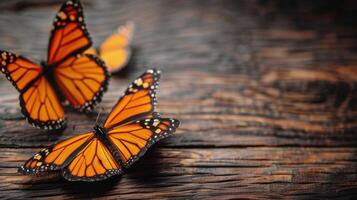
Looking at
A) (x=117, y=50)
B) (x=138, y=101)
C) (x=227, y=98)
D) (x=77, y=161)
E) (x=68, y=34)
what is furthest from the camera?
(x=117, y=50)

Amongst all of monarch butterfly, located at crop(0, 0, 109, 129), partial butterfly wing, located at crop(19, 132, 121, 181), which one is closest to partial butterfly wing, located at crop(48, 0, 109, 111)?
monarch butterfly, located at crop(0, 0, 109, 129)

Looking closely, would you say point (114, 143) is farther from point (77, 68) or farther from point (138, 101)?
point (77, 68)

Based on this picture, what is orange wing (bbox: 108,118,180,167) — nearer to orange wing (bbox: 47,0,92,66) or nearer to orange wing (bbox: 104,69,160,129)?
orange wing (bbox: 104,69,160,129)

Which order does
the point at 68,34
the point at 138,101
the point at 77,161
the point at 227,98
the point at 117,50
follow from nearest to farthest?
the point at 77,161 < the point at 138,101 < the point at 68,34 < the point at 227,98 < the point at 117,50

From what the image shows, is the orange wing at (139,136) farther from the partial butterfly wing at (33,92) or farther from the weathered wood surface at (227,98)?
the partial butterfly wing at (33,92)

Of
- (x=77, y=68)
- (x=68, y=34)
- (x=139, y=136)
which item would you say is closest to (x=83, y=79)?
(x=77, y=68)

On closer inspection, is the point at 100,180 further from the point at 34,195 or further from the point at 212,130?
the point at 212,130

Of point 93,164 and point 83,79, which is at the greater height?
point 83,79

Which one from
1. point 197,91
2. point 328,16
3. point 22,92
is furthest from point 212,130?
point 328,16
